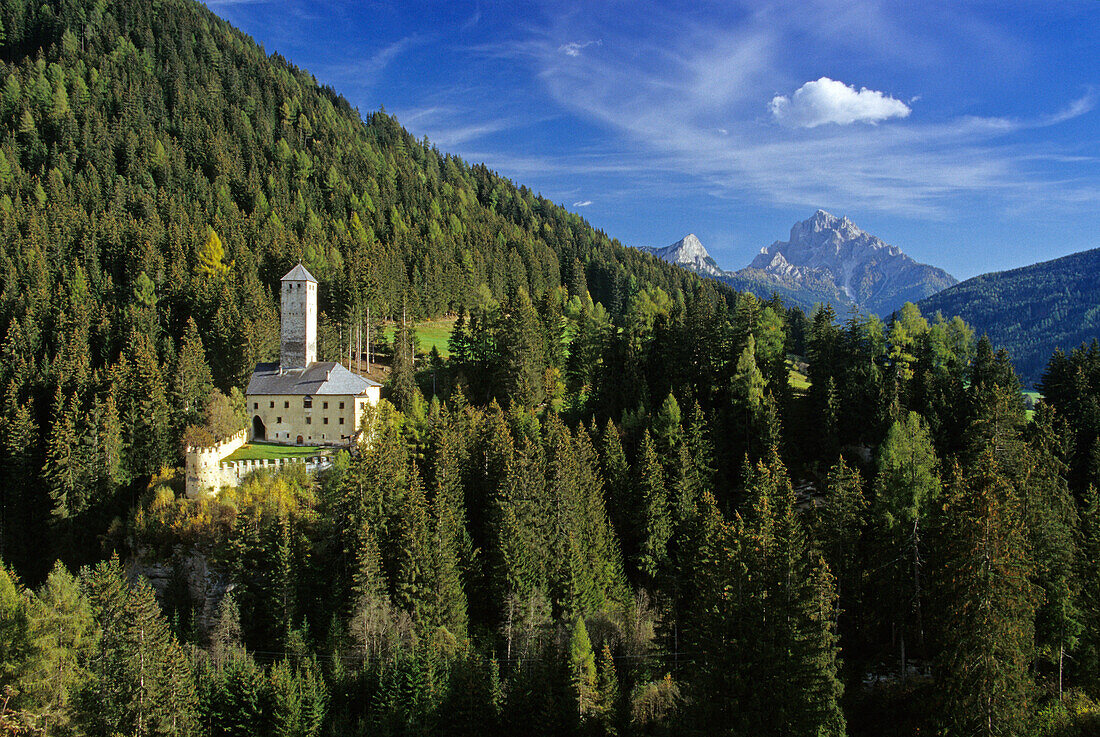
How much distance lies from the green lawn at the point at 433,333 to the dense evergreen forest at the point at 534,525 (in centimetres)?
289

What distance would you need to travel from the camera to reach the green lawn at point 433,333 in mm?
83812

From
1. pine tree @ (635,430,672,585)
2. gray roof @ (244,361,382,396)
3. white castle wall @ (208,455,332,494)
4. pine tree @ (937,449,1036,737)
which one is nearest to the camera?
pine tree @ (937,449,1036,737)

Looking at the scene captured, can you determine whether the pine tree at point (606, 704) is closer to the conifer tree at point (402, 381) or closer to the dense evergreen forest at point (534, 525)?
the dense evergreen forest at point (534, 525)

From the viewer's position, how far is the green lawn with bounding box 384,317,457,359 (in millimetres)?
83812

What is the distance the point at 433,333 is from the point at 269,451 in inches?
1471

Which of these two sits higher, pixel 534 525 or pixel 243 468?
pixel 243 468

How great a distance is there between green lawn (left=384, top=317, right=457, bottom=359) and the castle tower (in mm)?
17575

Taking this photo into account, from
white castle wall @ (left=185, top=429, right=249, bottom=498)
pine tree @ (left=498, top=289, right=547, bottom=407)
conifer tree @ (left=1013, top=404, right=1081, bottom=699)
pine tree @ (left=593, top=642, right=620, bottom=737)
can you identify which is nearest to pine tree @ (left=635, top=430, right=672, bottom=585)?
pine tree @ (left=593, top=642, right=620, bottom=737)

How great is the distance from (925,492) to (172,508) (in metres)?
51.9

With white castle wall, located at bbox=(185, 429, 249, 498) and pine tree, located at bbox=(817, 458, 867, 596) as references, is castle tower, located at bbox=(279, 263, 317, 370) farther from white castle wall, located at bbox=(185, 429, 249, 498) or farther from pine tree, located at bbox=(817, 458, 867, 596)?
pine tree, located at bbox=(817, 458, 867, 596)

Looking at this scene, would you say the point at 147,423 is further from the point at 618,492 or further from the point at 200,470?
the point at 618,492

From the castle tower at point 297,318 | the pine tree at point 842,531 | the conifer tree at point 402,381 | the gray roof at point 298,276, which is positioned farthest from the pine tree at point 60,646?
the pine tree at point 842,531

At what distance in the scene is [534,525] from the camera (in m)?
49.2

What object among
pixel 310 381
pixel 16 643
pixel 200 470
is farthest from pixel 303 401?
pixel 16 643
